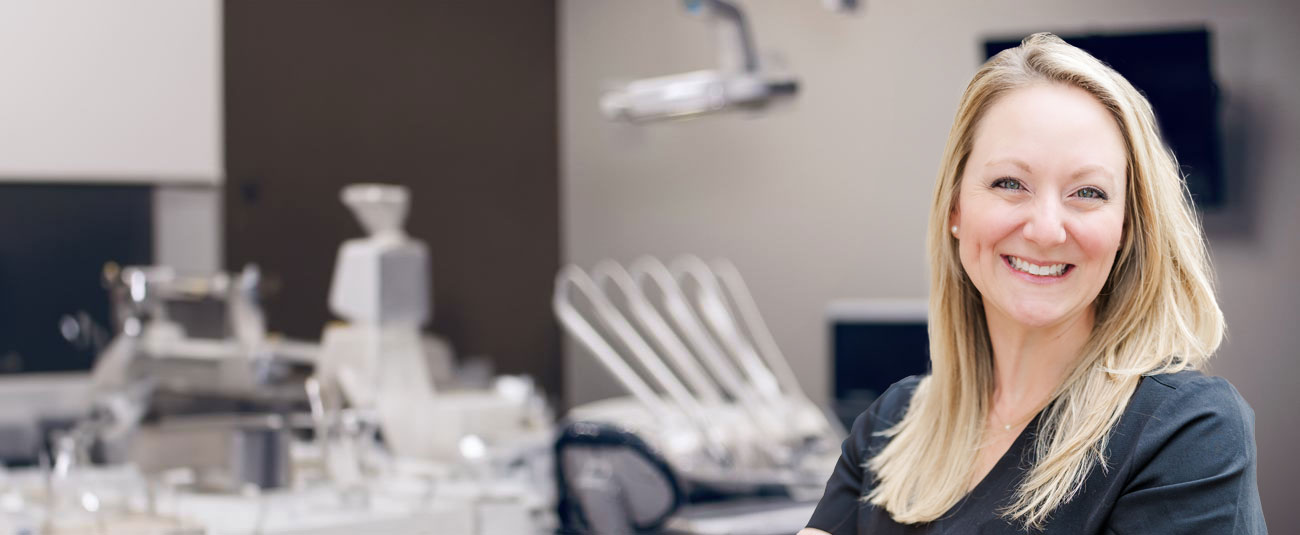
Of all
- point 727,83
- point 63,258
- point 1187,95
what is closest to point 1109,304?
point 1187,95

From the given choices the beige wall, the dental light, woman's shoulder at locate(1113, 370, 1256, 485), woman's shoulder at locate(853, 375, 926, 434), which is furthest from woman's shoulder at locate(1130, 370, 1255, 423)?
the dental light

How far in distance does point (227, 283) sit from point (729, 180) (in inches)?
84.4

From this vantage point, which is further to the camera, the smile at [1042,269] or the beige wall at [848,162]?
the beige wall at [848,162]

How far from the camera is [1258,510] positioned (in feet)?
2.61

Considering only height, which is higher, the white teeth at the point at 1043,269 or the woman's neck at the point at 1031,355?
the white teeth at the point at 1043,269

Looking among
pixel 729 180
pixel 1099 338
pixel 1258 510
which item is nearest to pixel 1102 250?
pixel 1099 338

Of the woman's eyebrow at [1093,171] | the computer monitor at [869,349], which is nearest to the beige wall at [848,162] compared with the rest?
the computer monitor at [869,349]

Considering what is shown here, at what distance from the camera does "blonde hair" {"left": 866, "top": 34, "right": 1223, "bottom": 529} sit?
2.71ft

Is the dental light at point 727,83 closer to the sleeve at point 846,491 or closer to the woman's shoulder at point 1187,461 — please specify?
the sleeve at point 846,491

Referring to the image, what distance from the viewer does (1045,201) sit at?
0.84 meters

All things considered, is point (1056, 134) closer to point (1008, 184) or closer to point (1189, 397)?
point (1008, 184)

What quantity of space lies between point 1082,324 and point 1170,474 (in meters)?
0.16

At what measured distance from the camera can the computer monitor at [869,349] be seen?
3039mm

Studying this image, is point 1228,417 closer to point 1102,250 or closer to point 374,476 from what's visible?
point 1102,250
